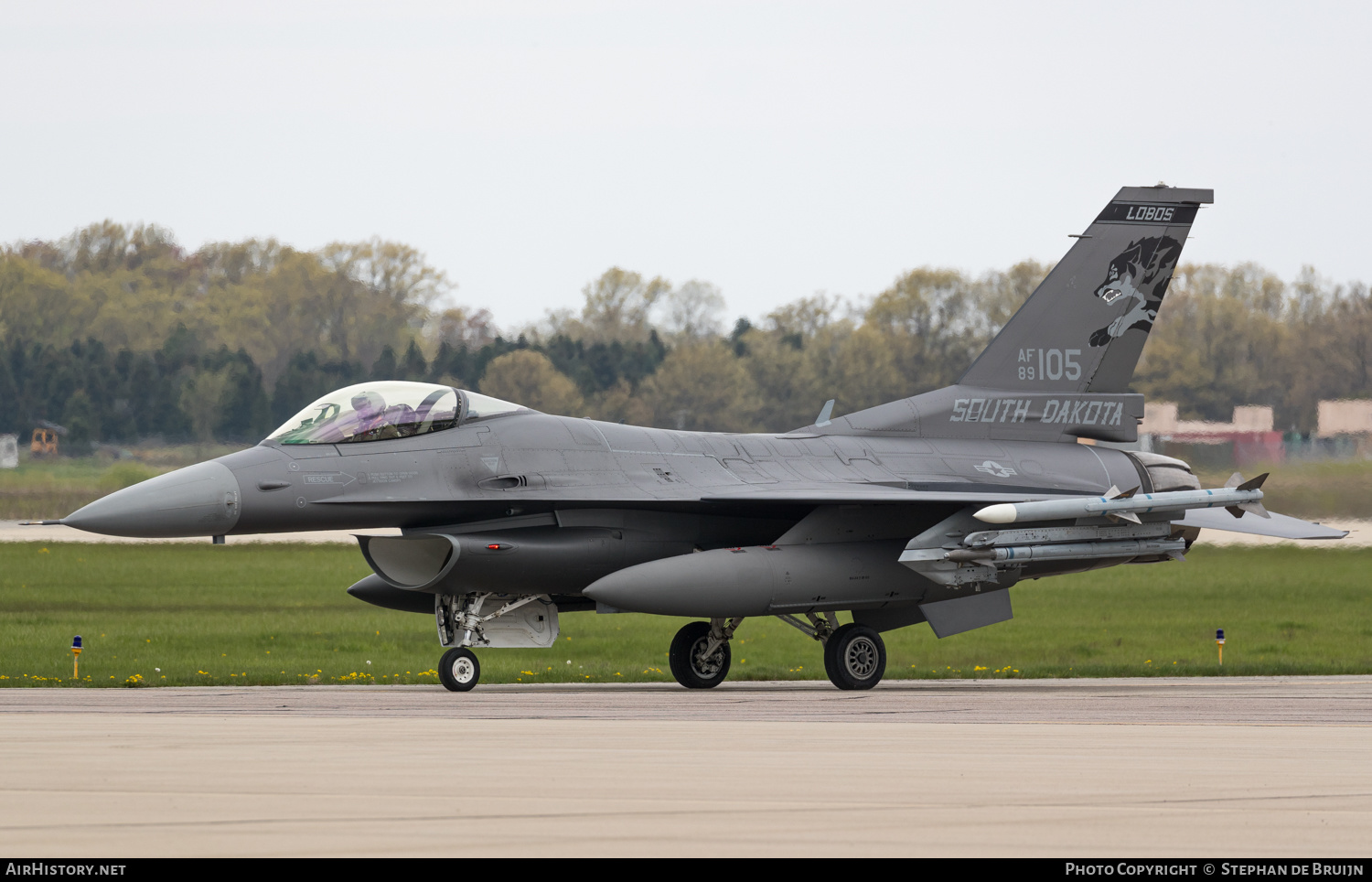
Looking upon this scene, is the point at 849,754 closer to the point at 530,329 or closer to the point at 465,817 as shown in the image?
the point at 465,817

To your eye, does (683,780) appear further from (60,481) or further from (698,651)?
(60,481)

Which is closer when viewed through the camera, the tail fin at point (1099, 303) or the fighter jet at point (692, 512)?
the fighter jet at point (692, 512)

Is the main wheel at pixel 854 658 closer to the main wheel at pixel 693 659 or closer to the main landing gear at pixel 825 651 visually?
the main landing gear at pixel 825 651

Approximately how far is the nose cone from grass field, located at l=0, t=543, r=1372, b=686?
117 inches

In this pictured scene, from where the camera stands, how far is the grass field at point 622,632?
20469 mm

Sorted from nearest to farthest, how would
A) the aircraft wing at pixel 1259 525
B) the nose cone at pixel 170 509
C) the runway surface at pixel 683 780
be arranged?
the runway surface at pixel 683 780 < the nose cone at pixel 170 509 < the aircraft wing at pixel 1259 525

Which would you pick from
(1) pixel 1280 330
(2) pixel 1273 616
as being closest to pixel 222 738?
(2) pixel 1273 616

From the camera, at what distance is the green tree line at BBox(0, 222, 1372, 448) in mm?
50406

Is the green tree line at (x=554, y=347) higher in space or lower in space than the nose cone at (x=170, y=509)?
higher

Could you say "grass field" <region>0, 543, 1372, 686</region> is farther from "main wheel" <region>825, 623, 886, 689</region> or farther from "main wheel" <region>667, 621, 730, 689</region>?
"main wheel" <region>825, 623, 886, 689</region>

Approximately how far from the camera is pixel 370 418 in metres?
16.3

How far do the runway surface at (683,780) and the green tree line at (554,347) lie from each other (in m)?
35.8

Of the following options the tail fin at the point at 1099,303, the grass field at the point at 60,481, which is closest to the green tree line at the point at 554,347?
the grass field at the point at 60,481

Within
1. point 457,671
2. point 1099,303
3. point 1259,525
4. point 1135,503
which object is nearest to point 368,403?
point 457,671
